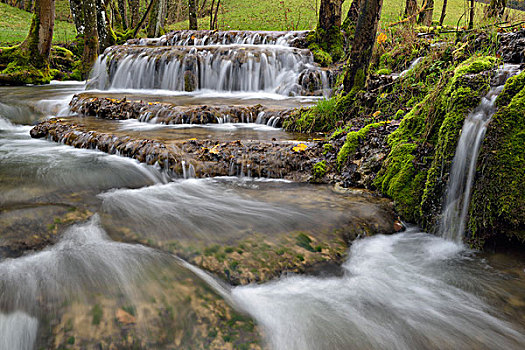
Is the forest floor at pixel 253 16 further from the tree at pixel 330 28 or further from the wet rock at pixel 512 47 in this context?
the wet rock at pixel 512 47

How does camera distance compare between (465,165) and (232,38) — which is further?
(232,38)

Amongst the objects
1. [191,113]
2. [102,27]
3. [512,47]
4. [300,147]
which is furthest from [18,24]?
[512,47]

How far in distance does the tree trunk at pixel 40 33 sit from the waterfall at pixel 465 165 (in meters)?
14.6

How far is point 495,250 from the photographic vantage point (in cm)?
296

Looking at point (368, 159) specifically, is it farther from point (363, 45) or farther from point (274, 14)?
point (274, 14)

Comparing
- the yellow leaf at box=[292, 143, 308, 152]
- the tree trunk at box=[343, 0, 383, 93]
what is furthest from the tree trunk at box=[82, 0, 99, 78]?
the yellow leaf at box=[292, 143, 308, 152]

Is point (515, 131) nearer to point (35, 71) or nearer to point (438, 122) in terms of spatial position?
point (438, 122)

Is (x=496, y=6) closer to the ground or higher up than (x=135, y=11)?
closer to the ground

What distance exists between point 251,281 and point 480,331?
1604mm

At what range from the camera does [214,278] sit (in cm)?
250

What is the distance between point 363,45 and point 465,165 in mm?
3126

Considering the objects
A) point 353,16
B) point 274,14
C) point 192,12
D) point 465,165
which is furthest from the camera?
point 274,14

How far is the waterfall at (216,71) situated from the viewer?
1033 cm

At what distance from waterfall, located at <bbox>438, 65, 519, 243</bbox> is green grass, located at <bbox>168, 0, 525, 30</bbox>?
82.3 feet
